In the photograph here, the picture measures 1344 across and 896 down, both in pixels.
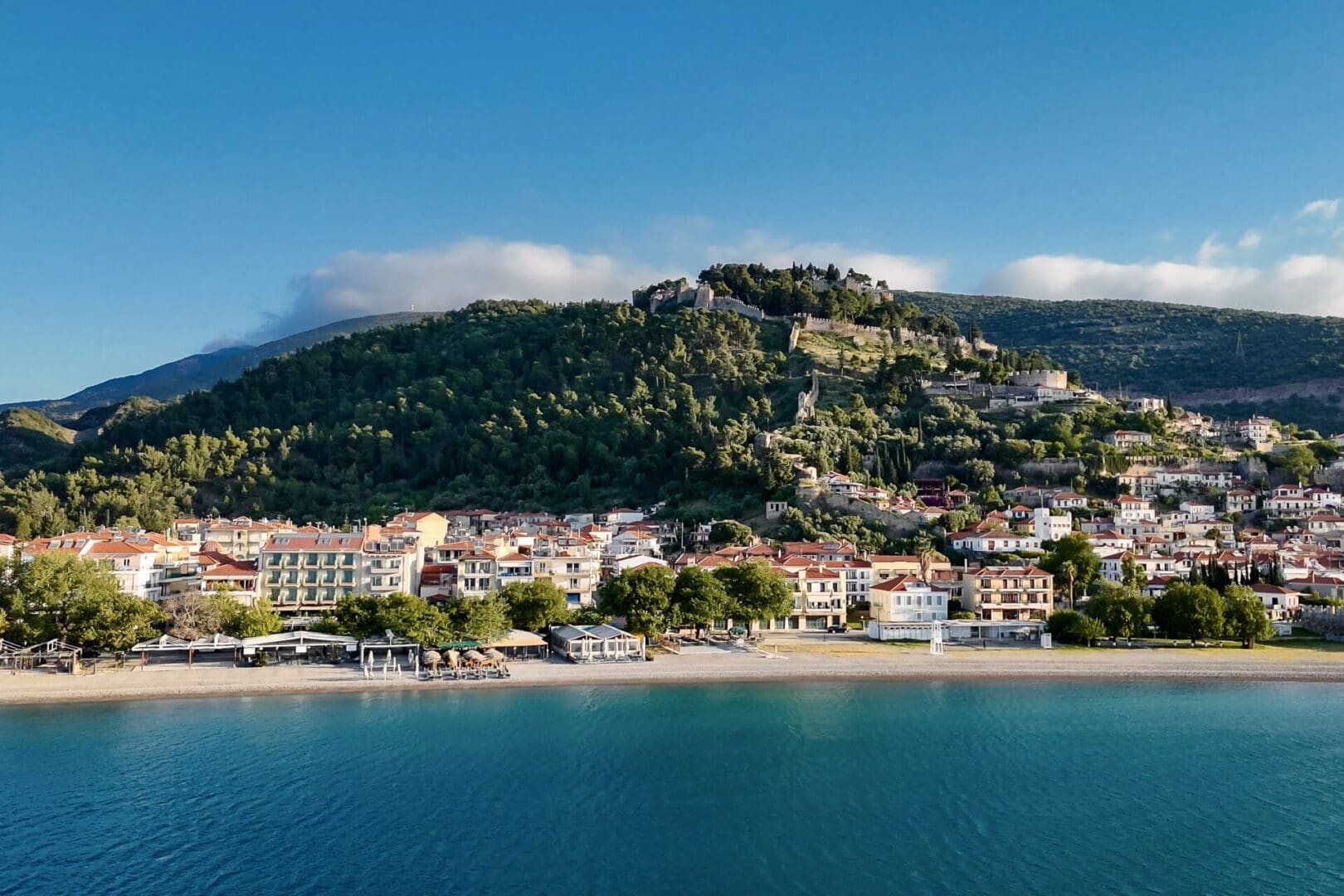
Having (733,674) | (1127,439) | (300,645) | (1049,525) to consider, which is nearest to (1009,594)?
(1049,525)

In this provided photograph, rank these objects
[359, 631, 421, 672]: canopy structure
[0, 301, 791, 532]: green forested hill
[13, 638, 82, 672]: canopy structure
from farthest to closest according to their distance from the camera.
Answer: [0, 301, 791, 532]: green forested hill < [359, 631, 421, 672]: canopy structure < [13, 638, 82, 672]: canopy structure

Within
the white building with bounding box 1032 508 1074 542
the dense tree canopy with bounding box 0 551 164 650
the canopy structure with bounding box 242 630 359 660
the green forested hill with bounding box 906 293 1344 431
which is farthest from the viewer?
the green forested hill with bounding box 906 293 1344 431

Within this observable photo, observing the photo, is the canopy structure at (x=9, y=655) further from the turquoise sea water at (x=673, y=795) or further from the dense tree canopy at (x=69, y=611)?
the turquoise sea water at (x=673, y=795)

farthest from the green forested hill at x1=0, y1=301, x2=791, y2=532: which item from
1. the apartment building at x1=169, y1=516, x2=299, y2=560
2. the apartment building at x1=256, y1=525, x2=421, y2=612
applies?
the apartment building at x1=256, y1=525, x2=421, y2=612

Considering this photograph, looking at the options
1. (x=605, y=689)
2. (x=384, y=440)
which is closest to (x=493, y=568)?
(x=605, y=689)

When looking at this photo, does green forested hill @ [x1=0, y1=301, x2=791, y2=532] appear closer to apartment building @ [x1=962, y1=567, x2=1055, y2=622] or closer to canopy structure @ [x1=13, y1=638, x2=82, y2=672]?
apartment building @ [x1=962, y1=567, x2=1055, y2=622]

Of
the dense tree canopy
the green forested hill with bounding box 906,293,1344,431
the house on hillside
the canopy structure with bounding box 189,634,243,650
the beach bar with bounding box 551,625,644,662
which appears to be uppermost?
the green forested hill with bounding box 906,293,1344,431
